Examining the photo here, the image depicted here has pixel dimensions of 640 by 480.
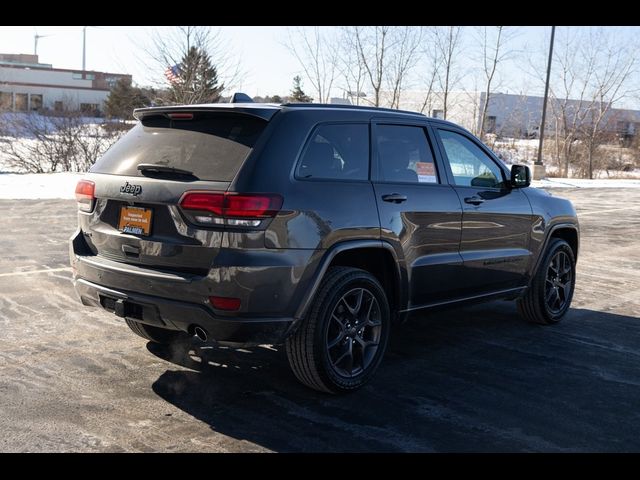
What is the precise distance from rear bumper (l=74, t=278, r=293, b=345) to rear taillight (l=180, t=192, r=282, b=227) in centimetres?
52

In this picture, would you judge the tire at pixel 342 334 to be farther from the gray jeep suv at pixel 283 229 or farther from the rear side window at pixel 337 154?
the rear side window at pixel 337 154

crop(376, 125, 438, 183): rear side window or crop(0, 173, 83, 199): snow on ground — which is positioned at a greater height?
crop(376, 125, 438, 183): rear side window

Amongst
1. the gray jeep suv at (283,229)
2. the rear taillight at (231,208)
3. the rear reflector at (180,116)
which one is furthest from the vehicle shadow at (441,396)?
the rear reflector at (180,116)

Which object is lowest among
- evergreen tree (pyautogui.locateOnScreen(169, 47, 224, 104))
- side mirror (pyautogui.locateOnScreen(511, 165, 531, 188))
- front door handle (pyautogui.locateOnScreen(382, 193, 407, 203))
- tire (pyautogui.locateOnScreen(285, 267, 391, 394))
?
tire (pyautogui.locateOnScreen(285, 267, 391, 394))

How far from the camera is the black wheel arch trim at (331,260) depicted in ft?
14.5

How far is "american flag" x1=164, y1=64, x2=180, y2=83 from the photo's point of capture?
2392cm

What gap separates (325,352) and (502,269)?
2.24m

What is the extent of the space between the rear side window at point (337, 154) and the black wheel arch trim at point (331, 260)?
0.45 metres

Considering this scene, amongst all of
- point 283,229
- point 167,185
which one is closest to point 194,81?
point 167,185

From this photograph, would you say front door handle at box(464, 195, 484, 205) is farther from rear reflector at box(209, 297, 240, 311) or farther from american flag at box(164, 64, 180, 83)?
american flag at box(164, 64, 180, 83)

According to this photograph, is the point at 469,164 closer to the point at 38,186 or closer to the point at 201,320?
the point at 201,320

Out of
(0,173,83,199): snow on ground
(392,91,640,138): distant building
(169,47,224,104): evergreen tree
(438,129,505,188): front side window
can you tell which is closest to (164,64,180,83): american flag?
(169,47,224,104): evergreen tree
